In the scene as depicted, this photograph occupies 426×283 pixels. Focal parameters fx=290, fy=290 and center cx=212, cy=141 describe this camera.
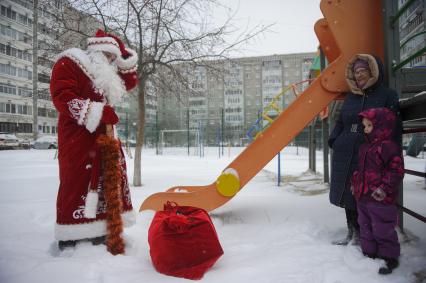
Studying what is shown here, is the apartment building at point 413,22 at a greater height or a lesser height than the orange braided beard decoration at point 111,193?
greater

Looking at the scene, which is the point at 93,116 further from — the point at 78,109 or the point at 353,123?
the point at 353,123

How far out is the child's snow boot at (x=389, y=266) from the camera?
1849mm

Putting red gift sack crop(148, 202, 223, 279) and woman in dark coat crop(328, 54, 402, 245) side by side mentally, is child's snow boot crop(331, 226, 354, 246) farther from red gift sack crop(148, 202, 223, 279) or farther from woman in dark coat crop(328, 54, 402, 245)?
red gift sack crop(148, 202, 223, 279)

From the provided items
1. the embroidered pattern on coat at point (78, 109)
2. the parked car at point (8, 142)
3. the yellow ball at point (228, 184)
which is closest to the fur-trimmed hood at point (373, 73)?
the yellow ball at point (228, 184)

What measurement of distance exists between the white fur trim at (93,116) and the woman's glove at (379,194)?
198 centimetres

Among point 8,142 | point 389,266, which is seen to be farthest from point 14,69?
point 389,266

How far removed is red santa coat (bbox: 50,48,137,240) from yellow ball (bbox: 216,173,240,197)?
116 cm

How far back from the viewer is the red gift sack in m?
1.90

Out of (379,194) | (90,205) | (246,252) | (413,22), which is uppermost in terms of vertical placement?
(413,22)

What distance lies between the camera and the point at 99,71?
2.22 m

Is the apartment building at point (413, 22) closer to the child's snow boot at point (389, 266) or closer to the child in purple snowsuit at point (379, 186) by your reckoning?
the child in purple snowsuit at point (379, 186)

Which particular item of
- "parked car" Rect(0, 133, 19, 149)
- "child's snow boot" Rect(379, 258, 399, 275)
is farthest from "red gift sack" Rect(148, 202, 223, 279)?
"parked car" Rect(0, 133, 19, 149)

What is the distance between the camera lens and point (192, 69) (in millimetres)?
5969

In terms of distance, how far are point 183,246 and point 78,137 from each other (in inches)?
43.2
